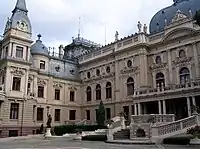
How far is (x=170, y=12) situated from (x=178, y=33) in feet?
21.9

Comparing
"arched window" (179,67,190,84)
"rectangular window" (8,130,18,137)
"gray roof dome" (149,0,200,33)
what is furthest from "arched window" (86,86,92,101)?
"arched window" (179,67,190,84)

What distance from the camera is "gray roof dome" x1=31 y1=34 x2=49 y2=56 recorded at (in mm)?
39844

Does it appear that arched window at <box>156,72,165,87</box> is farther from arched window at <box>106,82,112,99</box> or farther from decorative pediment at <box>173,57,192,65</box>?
arched window at <box>106,82,112,99</box>

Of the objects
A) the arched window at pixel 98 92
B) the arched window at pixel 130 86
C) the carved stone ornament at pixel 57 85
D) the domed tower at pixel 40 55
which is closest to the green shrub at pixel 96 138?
the arched window at pixel 130 86

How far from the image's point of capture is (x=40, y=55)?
1576 inches

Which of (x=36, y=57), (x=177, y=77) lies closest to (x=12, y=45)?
(x=36, y=57)

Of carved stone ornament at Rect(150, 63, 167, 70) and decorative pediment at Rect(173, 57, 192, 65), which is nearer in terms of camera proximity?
decorative pediment at Rect(173, 57, 192, 65)

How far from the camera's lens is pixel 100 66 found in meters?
41.7

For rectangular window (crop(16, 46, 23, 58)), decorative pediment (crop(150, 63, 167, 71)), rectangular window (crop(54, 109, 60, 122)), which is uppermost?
rectangular window (crop(16, 46, 23, 58))

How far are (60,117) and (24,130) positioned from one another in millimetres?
8282

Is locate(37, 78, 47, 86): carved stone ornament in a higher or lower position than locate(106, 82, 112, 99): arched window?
higher

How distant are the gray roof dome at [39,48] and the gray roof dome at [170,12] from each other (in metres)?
17.7

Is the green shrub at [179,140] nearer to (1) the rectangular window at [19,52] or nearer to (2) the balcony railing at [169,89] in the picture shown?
(2) the balcony railing at [169,89]

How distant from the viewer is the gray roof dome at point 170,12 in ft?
114
